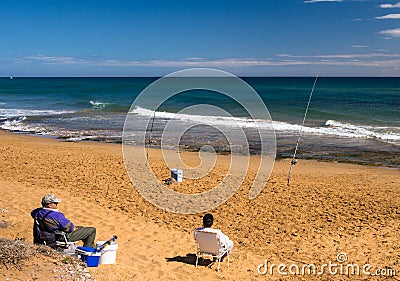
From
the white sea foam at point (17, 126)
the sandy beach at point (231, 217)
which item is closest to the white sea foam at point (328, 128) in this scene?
the sandy beach at point (231, 217)

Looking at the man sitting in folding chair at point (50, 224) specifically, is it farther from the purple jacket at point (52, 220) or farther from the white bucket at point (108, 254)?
the white bucket at point (108, 254)

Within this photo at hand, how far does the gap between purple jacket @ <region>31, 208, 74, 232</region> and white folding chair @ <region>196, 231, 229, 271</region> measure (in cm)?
198

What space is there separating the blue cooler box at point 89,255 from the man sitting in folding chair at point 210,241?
5.12 feet

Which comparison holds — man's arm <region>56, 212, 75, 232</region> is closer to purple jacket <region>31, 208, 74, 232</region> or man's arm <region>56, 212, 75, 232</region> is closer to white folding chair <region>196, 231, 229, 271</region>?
purple jacket <region>31, 208, 74, 232</region>

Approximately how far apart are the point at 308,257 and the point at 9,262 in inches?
188

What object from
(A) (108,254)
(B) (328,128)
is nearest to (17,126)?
(B) (328,128)

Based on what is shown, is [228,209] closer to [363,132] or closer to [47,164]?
[47,164]

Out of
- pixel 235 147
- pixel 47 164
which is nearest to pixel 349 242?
pixel 47 164

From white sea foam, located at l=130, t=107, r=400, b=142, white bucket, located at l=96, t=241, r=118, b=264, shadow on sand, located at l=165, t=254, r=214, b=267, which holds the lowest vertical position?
shadow on sand, located at l=165, t=254, r=214, b=267

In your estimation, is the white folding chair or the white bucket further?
the white folding chair

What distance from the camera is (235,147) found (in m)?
20.4

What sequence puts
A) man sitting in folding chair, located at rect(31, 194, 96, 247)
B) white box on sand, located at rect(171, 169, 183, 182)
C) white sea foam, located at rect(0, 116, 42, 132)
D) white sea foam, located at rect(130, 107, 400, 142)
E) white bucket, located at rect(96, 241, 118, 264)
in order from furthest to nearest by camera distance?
white sea foam, located at rect(0, 116, 42, 132), white sea foam, located at rect(130, 107, 400, 142), white box on sand, located at rect(171, 169, 183, 182), white bucket, located at rect(96, 241, 118, 264), man sitting in folding chair, located at rect(31, 194, 96, 247)

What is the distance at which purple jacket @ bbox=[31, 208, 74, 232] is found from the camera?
19.4 feet

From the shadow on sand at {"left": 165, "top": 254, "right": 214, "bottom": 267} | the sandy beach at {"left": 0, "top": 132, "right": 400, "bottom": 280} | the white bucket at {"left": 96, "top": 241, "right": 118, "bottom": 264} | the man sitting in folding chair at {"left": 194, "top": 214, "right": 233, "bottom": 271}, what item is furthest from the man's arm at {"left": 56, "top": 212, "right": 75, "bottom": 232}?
the man sitting in folding chair at {"left": 194, "top": 214, "right": 233, "bottom": 271}
